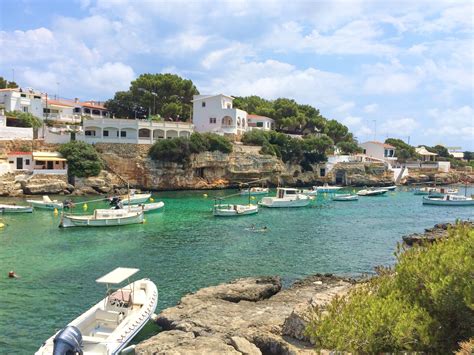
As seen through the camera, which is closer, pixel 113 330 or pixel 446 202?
pixel 113 330

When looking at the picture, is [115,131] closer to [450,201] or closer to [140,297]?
[450,201]

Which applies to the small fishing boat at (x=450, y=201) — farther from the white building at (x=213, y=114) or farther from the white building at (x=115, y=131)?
the white building at (x=115, y=131)

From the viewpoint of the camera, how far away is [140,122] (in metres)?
68.0

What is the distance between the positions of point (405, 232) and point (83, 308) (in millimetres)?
30071

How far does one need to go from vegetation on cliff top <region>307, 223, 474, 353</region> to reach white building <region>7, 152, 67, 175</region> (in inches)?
2254

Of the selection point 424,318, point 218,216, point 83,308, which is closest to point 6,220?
point 218,216

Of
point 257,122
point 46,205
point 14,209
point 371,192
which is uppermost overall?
point 257,122

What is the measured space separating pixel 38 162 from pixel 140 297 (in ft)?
161

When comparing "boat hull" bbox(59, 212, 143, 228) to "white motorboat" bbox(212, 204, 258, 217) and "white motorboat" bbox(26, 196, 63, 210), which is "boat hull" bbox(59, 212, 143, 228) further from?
"white motorboat" bbox(26, 196, 63, 210)

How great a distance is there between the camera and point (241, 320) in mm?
16094

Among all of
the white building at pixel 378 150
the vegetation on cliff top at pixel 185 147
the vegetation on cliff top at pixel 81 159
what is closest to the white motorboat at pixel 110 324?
the vegetation on cliff top at pixel 81 159

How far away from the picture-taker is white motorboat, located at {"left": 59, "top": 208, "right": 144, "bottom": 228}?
37.8 meters

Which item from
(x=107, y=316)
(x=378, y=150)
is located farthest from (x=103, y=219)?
(x=378, y=150)

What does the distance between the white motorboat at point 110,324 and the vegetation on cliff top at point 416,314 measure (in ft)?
25.3
